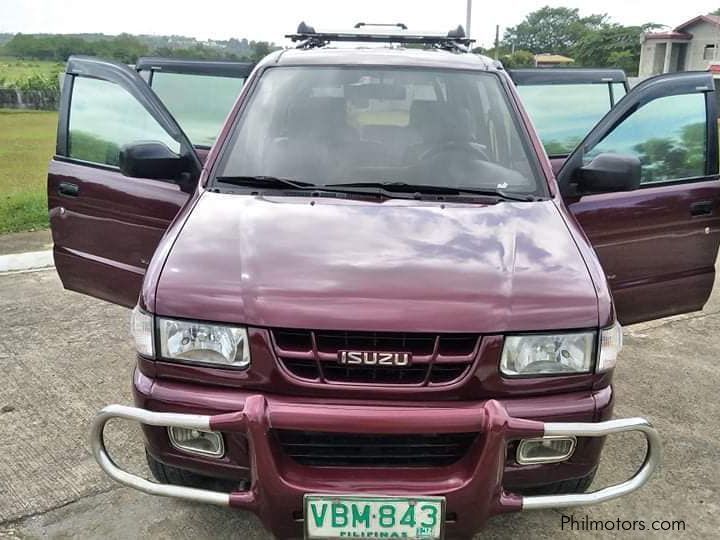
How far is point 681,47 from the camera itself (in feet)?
203

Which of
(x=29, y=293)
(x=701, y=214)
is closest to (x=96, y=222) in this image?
(x=29, y=293)

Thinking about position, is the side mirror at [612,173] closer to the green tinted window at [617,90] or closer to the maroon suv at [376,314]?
the maroon suv at [376,314]

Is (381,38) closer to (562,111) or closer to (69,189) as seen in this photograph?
(562,111)

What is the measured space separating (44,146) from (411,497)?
18.8 m

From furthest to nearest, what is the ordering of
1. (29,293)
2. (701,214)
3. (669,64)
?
1. (669,64)
2. (29,293)
3. (701,214)

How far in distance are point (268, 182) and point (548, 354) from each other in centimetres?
139

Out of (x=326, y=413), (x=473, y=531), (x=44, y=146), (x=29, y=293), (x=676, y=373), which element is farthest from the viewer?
(x=44, y=146)

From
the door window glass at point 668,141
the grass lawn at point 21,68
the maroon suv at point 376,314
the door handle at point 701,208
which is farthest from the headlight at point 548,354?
the grass lawn at point 21,68

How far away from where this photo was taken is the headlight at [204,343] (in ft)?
7.43

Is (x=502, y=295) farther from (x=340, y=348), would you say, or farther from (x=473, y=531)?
(x=473, y=531)

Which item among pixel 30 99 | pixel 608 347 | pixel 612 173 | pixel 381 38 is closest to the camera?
pixel 608 347

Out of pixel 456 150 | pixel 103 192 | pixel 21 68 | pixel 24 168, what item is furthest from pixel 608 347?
pixel 21 68

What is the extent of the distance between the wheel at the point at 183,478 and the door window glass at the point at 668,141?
2607 mm

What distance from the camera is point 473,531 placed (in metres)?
2.25
